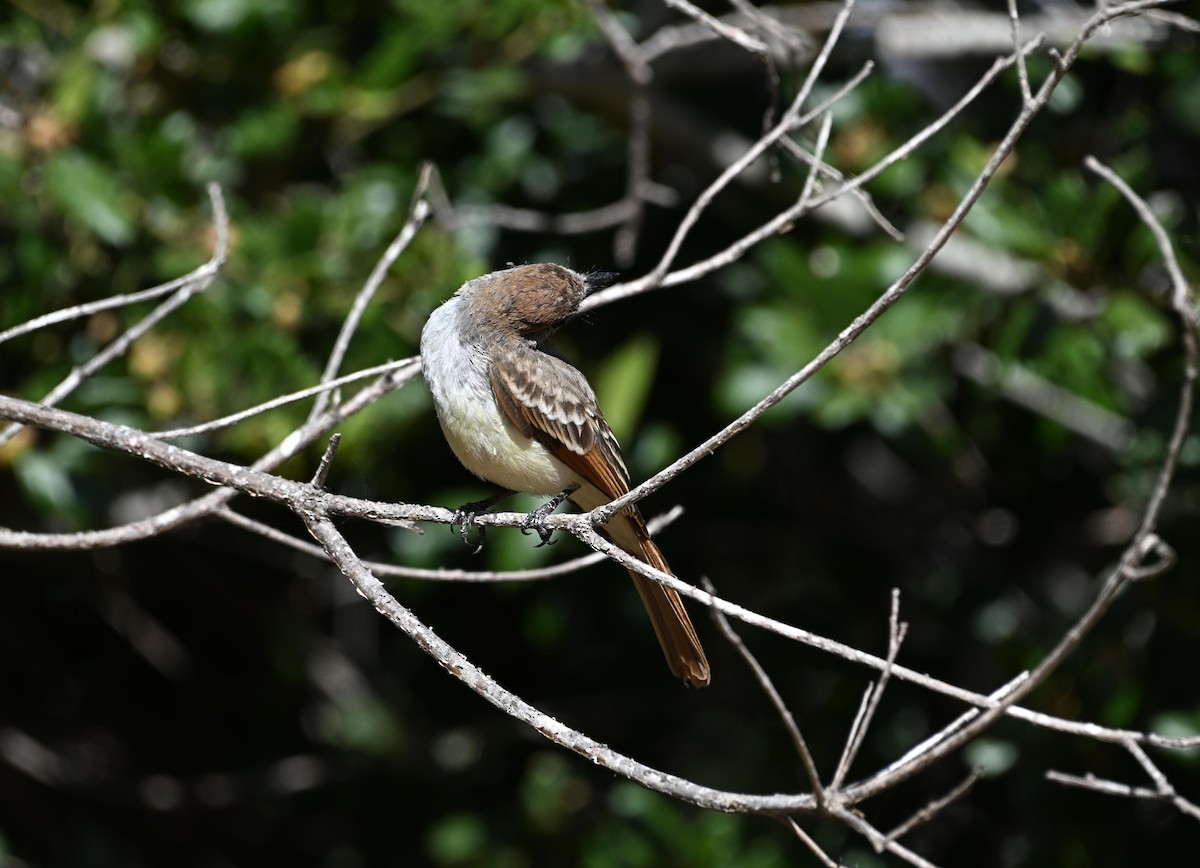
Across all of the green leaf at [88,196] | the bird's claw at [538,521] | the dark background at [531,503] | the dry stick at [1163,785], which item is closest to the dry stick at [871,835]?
the dry stick at [1163,785]

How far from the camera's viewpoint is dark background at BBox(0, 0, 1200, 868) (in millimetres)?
4508

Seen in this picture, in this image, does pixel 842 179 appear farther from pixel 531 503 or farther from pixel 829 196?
pixel 531 503

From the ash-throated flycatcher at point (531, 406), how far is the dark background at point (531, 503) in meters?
0.71

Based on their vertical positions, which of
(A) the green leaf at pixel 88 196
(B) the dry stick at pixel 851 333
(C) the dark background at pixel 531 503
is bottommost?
(C) the dark background at pixel 531 503

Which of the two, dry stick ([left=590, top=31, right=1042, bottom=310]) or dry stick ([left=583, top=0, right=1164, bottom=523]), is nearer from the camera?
dry stick ([left=583, top=0, right=1164, bottom=523])

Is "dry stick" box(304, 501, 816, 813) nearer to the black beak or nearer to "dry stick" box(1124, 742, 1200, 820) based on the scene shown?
"dry stick" box(1124, 742, 1200, 820)

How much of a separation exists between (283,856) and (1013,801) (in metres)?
3.34

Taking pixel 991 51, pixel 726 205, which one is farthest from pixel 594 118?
pixel 991 51

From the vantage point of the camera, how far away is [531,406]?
3.73 metres

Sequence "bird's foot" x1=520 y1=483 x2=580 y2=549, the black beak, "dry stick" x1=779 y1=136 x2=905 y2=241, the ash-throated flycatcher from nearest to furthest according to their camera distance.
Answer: "dry stick" x1=779 y1=136 x2=905 y2=241 < "bird's foot" x1=520 y1=483 x2=580 y2=549 < the ash-throated flycatcher < the black beak

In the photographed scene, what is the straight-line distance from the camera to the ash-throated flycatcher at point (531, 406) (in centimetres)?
356

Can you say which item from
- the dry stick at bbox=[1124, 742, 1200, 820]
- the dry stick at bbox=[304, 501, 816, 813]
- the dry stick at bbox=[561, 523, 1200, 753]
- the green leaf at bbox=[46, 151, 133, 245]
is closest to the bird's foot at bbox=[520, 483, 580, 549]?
the dry stick at bbox=[304, 501, 816, 813]

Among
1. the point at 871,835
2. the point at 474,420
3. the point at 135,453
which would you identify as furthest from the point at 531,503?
the point at 871,835

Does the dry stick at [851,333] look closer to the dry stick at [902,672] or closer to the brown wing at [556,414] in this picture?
the dry stick at [902,672]
